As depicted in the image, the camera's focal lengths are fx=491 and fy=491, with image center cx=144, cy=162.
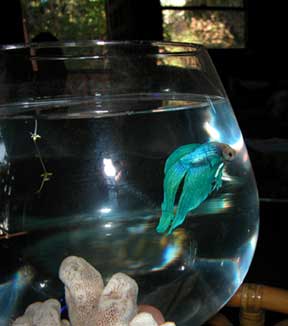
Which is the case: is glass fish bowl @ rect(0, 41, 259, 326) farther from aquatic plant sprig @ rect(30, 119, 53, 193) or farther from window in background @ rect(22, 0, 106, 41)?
window in background @ rect(22, 0, 106, 41)

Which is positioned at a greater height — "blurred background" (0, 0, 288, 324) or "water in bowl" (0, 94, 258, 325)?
"water in bowl" (0, 94, 258, 325)

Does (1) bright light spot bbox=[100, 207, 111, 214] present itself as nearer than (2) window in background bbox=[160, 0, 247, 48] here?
Yes

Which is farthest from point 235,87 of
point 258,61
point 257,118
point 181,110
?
point 181,110

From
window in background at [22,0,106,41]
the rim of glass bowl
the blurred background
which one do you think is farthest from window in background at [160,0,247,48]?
the rim of glass bowl

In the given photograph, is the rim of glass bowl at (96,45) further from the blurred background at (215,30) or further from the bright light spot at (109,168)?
the blurred background at (215,30)

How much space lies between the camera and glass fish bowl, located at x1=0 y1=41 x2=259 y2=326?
9.7 inches

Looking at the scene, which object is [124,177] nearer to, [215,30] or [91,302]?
[91,302]

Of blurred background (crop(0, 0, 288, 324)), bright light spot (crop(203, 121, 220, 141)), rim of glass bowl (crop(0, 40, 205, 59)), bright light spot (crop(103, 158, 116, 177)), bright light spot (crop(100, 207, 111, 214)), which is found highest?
rim of glass bowl (crop(0, 40, 205, 59))

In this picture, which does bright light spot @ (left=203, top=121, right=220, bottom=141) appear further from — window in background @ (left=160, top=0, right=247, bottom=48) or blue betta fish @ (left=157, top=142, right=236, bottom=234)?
window in background @ (left=160, top=0, right=247, bottom=48)

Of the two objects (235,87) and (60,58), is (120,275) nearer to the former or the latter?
(60,58)

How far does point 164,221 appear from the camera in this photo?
248 millimetres

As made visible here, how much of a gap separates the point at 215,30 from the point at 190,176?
12.3ft

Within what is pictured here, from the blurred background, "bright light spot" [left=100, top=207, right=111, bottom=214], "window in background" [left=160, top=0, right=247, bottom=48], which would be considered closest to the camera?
"bright light spot" [left=100, top=207, right=111, bottom=214]

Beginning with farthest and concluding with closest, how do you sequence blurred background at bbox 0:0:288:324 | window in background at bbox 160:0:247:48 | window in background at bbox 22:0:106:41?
window in background at bbox 160:0:247:48 < window in background at bbox 22:0:106:41 < blurred background at bbox 0:0:288:324
